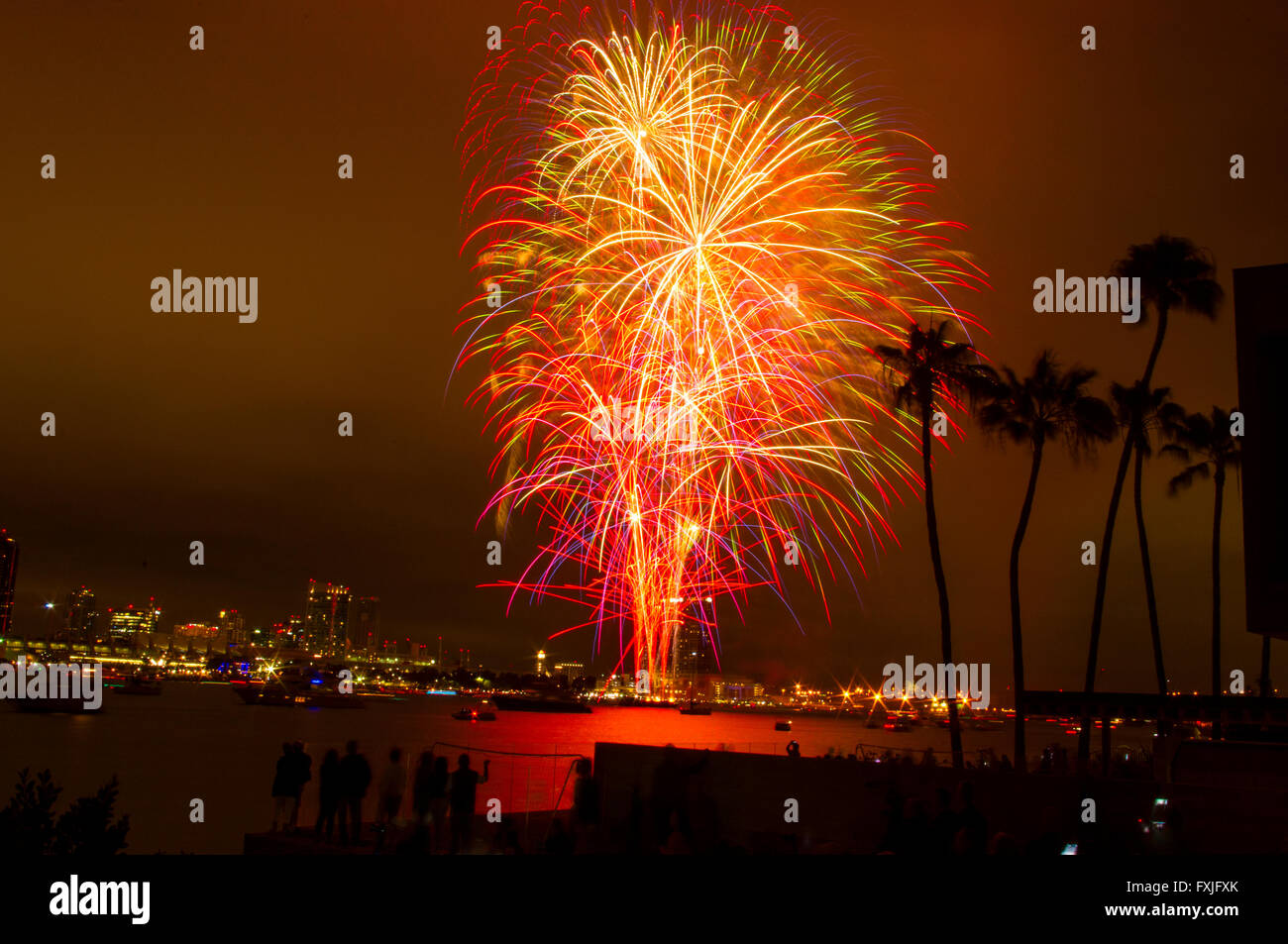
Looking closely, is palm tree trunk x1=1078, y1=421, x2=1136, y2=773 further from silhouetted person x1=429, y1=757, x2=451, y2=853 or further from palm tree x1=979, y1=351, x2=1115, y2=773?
silhouetted person x1=429, y1=757, x2=451, y2=853

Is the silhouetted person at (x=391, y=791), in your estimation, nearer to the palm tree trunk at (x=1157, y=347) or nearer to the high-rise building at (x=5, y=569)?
the palm tree trunk at (x=1157, y=347)

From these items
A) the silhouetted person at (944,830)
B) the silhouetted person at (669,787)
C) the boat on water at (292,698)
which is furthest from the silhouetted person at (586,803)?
the boat on water at (292,698)

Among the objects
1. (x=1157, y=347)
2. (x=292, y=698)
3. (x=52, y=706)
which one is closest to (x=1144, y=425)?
(x=1157, y=347)

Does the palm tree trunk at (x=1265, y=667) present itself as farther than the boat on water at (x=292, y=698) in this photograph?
No

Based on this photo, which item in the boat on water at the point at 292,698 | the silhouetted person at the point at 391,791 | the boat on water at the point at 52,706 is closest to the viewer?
the silhouetted person at the point at 391,791

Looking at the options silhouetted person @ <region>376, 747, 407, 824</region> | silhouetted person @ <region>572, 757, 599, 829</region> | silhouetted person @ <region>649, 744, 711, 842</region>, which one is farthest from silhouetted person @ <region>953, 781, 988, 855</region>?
silhouetted person @ <region>376, 747, 407, 824</region>
